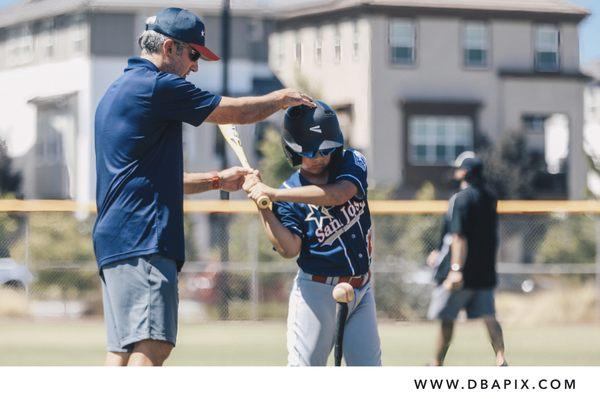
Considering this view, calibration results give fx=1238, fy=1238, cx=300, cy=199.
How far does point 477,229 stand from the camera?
10.7 m

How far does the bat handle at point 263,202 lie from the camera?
5848mm

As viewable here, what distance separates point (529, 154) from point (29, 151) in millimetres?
16853

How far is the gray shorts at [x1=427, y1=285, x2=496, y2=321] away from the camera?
34.2 ft

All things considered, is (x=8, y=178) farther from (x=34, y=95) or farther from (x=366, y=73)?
(x=366, y=73)

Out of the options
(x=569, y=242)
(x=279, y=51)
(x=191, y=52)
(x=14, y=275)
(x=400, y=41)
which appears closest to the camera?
(x=191, y=52)

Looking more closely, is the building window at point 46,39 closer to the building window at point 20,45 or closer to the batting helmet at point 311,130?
the building window at point 20,45

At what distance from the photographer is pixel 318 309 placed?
20.3 ft

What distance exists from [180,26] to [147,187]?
0.72 meters

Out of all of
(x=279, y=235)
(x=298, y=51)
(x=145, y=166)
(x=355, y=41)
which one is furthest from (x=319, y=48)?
(x=145, y=166)

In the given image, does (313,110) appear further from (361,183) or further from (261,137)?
(261,137)

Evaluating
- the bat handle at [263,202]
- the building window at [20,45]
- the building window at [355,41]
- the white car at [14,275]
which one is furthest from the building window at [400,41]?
the bat handle at [263,202]

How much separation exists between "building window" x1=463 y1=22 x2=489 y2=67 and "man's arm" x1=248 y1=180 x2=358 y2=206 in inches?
1515

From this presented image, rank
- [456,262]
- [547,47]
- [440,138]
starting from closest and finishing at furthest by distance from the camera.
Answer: [456,262]
[440,138]
[547,47]
